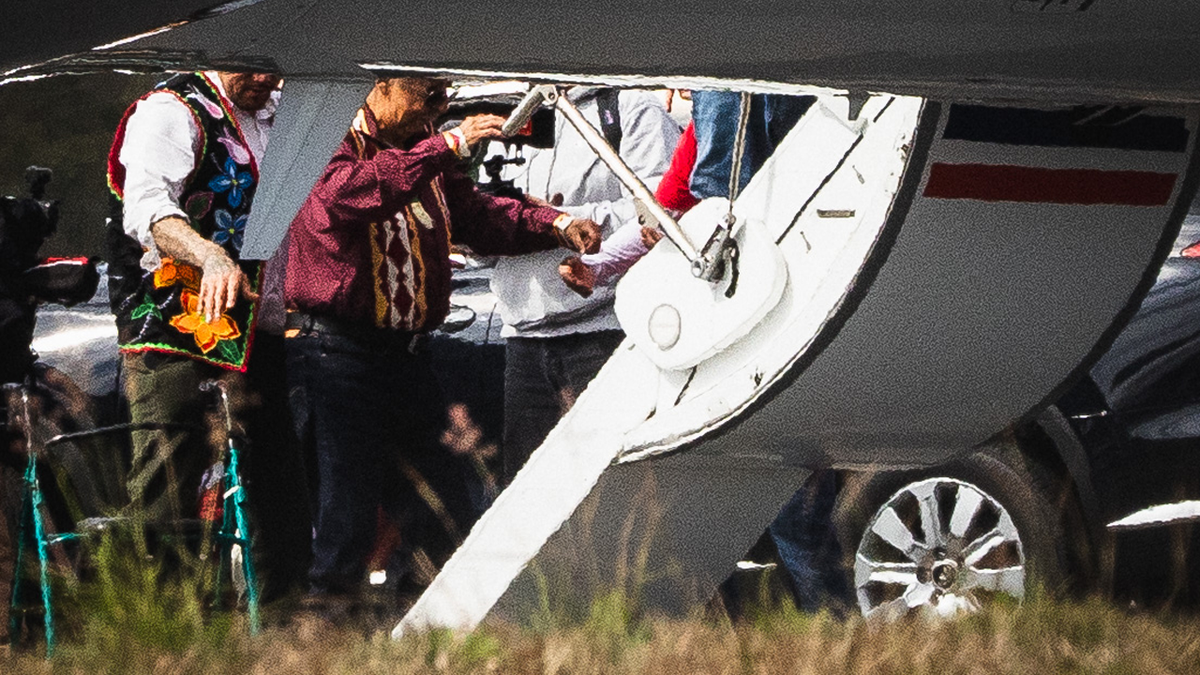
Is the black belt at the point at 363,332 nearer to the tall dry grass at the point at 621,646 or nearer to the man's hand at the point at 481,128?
the man's hand at the point at 481,128

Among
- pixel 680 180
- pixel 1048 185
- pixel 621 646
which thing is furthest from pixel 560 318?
pixel 621 646

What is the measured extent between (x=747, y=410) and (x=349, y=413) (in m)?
1.79

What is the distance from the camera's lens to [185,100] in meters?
5.69

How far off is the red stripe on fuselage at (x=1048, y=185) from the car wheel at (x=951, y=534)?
1413 mm

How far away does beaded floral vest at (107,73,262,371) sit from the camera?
5.66 m

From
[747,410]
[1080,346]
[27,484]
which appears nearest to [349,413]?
[27,484]

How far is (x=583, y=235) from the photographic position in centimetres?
622

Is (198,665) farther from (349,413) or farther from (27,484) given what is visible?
(349,413)

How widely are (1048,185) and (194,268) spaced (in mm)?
2308

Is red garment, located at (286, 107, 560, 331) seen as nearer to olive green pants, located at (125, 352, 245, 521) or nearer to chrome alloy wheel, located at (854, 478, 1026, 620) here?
olive green pants, located at (125, 352, 245, 521)

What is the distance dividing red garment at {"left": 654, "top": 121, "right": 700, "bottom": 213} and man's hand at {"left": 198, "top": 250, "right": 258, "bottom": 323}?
1462 millimetres

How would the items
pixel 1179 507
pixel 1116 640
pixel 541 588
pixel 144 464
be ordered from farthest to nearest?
1. pixel 1179 507
2. pixel 144 464
3. pixel 541 588
4. pixel 1116 640

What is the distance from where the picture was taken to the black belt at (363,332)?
611cm

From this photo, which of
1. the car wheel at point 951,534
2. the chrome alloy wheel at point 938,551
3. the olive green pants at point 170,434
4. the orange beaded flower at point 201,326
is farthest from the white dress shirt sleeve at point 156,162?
the chrome alloy wheel at point 938,551
